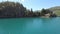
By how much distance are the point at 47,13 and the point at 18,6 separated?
29.6 metres

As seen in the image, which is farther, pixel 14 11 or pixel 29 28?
pixel 14 11

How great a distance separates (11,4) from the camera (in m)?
109

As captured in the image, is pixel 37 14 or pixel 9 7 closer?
pixel 9 7

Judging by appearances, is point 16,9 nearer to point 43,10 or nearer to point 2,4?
point 2,4

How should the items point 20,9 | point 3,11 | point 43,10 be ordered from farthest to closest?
point 43,10
point 20,9
point 3,11

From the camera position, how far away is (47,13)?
11969 cm

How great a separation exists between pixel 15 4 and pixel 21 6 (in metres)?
5.76

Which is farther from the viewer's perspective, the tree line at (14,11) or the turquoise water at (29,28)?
the tree line at (14,11)

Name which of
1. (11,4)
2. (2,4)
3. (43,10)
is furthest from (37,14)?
(2,4)

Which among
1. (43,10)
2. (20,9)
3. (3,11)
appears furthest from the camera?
(43,10)

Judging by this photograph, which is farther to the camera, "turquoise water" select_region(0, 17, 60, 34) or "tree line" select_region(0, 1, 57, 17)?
"tree line" select_region(0, 1, 57, 17)

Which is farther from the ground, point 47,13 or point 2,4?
point 2,4

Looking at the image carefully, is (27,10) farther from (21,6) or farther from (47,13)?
(47,13)

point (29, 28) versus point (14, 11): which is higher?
point (29, 28)
